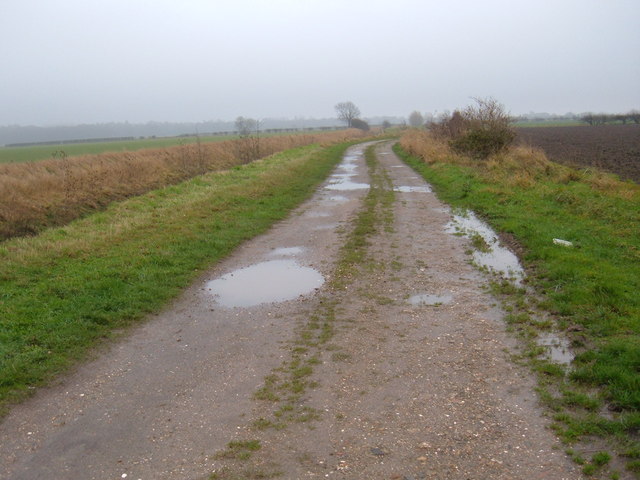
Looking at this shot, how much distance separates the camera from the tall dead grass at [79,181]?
1356 centimetres

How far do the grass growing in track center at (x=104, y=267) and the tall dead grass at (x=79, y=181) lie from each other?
156 centimetres

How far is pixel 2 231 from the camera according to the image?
12.5 metres

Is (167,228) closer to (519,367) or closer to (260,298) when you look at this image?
(260,298)

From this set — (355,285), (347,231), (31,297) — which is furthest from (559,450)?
(347,231)

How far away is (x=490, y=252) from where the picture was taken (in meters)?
9.49

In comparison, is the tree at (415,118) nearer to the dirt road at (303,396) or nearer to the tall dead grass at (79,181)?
the tall dead grass at (79,181)

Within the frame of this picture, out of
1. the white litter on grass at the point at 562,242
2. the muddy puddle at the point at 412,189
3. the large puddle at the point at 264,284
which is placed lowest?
the large puddle at the point at 264,284

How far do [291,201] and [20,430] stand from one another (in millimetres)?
12054

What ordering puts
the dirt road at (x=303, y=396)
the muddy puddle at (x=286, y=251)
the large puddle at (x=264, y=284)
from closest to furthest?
the dirt road at (x=303, y=396), the large puddle at (x=264, y=284), the muddy puddle at (x=286, y=251)

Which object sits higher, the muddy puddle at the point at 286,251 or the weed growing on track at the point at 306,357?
the muddy puddle at the point at 286,251

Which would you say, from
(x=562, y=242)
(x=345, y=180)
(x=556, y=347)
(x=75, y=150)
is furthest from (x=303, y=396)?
(x=75, y=150)

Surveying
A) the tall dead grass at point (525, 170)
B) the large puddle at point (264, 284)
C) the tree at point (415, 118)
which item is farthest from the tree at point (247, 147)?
the tree at point (415, 118)

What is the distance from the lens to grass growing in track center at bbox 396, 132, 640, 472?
4.19 meters

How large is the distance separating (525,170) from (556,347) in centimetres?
1552
